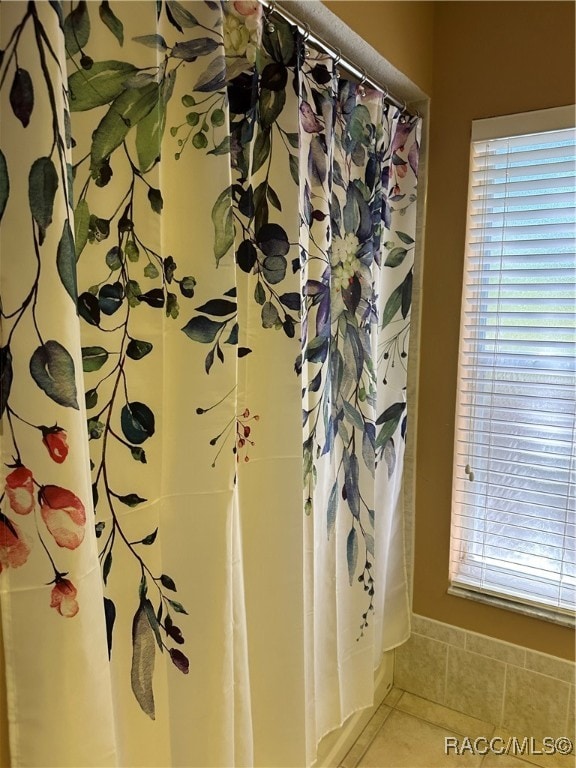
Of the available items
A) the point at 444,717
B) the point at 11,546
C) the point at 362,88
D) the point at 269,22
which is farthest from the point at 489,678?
the point at 269,22

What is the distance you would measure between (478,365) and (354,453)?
0.55 m

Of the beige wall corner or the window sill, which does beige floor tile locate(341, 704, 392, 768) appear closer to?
the window sill

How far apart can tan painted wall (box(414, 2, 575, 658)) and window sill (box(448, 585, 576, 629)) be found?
0.03 meters

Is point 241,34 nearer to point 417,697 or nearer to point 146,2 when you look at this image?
point 146,2

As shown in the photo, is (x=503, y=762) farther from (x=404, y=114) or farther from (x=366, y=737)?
(x=404, y=114)

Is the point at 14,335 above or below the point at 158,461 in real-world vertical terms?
above

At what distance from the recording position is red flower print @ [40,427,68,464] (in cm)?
68

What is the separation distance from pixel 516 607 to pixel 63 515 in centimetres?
153

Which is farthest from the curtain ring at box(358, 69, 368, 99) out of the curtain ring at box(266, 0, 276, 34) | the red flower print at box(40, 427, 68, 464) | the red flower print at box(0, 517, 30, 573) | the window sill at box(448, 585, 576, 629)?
the window sill at box(448, 585, 576, 629)

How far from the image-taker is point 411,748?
5.48 feet

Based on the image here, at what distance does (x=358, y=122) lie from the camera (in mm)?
1380

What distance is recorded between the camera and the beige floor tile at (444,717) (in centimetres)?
174

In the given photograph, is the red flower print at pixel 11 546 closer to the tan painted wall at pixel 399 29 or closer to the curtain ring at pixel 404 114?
the tan painted wall at pixel 399 29

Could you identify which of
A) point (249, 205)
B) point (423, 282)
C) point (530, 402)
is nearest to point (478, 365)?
point (530, 402)
